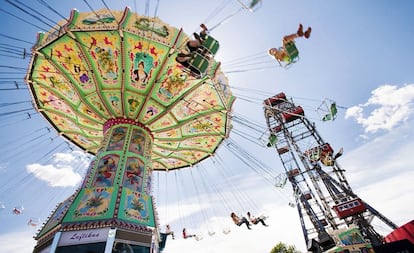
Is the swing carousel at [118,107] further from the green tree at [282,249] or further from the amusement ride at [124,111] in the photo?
the green tree at [282,249]

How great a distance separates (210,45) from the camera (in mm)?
5988

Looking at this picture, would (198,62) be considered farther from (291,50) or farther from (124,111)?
(124,111)

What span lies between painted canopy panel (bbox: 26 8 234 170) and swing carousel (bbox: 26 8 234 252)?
0.04 metres

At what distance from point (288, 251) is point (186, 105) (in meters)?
39.5

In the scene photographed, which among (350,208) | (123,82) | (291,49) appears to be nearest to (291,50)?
(291,49)

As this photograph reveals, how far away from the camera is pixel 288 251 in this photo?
38.6 m

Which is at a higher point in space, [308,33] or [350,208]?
[308,33]

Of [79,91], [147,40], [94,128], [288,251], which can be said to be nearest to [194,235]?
[94,128]

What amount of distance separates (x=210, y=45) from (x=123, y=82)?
4.92 m

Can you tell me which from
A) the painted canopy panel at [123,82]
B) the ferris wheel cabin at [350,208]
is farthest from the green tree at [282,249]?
the painted canopy panel at [123,82]

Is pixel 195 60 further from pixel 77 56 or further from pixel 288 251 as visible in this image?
pixel 288 251

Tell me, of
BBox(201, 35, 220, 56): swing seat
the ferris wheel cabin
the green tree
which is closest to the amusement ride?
BBox(201, 35, 220, 56): swing seat

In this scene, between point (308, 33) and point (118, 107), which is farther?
point (118, 107)

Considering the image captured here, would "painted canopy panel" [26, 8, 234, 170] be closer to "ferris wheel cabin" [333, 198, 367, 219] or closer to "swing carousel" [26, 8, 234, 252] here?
"swing carousel" [26, 8, 234, 252]
